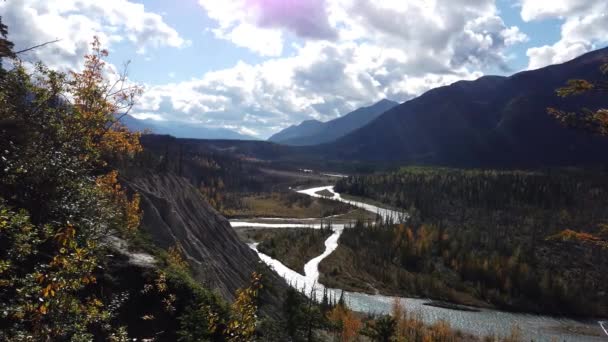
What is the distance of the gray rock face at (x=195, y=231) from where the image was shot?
120 ft

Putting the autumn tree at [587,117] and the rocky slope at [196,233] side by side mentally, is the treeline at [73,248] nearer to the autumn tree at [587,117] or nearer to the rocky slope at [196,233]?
the rocky slope at [196,233]

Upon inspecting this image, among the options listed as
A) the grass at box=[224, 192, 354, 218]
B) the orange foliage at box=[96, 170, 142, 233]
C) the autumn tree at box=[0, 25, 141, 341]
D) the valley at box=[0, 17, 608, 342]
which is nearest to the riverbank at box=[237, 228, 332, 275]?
the valley at box=[0, 17, 608, 342]

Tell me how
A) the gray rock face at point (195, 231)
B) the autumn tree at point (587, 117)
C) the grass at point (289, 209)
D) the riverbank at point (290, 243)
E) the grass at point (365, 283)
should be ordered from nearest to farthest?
the autumn tree at point (587, 117) < the gray rock face at point (195, 231) < the grass at point (365, 283) < the riverbank at point (290, 243) < the grass at point (289, 209)

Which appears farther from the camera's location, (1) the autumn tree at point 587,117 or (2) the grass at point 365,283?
(2) the grass at point 365,283

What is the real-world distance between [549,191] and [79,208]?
702 feet

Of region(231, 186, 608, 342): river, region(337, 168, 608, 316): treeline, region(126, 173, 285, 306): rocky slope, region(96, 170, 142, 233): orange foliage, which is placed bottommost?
region(231, 186, 608, 342): river

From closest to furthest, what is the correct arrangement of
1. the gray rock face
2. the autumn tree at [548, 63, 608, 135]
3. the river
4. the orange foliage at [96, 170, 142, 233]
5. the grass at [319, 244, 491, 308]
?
1. the autumn tree at [548, 63, 608, 135]
2. the orange foliage at [96, 170, 142, 233]
3. the gray rock face
4. the river
5. the grass at [319, 244, 491, 308]

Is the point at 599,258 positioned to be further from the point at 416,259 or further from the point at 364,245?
the point at 364,245

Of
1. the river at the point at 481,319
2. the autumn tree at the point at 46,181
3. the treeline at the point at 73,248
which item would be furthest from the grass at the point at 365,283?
the autumn tree at the point at 46,181

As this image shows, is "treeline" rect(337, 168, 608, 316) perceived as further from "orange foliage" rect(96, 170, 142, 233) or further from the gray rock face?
"orange foliage" rect(96, 170, 142, 233)

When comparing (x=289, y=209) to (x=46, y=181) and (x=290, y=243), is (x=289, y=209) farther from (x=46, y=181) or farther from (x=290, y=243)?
(x=46, y=181)

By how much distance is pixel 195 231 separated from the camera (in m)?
46.6

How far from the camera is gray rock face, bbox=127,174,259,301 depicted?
3653 centimetres

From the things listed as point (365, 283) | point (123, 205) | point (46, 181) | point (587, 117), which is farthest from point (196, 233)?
point (365, 283)
